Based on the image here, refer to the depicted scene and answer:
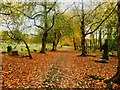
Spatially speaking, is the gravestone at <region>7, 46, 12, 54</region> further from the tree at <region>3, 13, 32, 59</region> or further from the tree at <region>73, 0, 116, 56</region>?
the tree at <region>73, 0, 116, 56</region>

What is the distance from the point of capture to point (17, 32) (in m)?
12.7

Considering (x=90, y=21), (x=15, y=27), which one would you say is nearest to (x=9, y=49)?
(x=15, y=27)

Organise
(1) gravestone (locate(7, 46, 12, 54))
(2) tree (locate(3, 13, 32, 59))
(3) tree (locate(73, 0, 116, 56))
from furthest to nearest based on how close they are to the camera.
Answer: (3) tree (locate(73, 0, 116, 56)) → (1) gravestone (locate(7, 46, 12, 54)) → (2) tree (locate(3, 13, 32, 59))

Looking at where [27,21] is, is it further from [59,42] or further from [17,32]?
[59,42]

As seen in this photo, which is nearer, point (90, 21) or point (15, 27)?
point (15, 27)

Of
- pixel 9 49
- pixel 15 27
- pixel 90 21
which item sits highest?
pixel 90 21

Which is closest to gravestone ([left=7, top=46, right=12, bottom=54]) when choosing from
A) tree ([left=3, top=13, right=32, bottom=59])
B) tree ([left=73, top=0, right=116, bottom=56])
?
tree ([left=3, top=13, right=32, bottom=59])

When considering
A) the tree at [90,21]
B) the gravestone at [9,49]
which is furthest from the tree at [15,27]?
the tree at [90,21]

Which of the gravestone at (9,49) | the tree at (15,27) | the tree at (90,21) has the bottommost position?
the gravestone at (9,49)

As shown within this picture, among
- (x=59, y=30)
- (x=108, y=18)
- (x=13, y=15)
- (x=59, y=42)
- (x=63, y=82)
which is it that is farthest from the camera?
(x=59, y=42)

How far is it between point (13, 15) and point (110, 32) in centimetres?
755

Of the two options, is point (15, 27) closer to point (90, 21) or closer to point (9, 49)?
point (9, 49)

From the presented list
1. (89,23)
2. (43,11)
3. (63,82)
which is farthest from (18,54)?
(63,82)

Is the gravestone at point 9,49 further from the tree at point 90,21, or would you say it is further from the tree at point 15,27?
the tree at point 90,21
